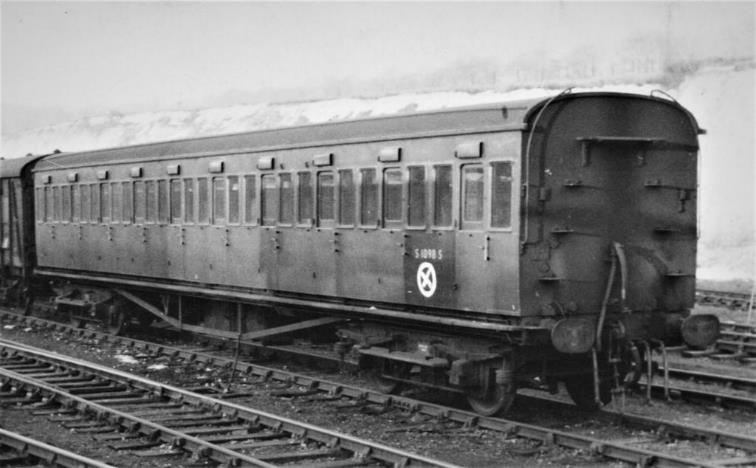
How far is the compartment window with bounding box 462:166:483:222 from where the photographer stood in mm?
10914

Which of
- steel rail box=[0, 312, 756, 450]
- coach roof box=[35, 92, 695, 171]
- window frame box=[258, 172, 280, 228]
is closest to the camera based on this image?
steel rail box=[0, 312, 756, 450]

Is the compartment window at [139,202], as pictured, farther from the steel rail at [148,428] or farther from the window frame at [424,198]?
the window frame at [424,198]

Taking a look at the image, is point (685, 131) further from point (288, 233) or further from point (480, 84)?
point (480, 84)

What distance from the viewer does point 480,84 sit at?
5288cm

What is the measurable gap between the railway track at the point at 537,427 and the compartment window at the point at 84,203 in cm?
732

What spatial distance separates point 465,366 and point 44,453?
14.5 ft

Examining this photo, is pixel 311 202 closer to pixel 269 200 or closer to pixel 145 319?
pixel 269 200

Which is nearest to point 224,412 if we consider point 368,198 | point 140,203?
point 368,198

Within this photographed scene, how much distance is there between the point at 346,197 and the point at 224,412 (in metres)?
3.10

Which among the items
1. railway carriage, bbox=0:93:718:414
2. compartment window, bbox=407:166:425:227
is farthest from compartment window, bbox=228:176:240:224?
compartment window, bbox=407:166:425:227

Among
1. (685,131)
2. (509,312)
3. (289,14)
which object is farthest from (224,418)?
(289,14)

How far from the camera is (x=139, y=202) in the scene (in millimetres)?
18359

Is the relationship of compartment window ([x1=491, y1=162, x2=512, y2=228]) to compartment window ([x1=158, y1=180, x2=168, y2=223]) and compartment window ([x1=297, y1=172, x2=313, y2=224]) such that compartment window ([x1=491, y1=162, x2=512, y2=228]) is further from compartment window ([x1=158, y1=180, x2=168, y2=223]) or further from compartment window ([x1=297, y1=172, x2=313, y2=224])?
compartment window ([x1=158, y1=180, x2=168, y2=223])

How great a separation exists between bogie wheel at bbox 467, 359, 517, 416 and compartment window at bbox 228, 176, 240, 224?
542 centimetres
